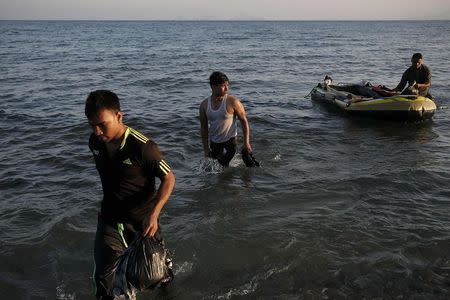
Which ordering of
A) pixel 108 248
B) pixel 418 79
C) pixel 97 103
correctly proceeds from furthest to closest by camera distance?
pixel 418 79 < pixel 108 248 < pixel 97 103

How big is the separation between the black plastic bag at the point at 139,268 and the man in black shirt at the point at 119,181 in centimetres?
10

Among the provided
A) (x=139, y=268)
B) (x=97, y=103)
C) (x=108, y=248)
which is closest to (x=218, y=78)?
(x=97, y=103)

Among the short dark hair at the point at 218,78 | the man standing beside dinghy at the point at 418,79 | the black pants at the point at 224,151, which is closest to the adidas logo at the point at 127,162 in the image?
the short dark hair at the point at 218,78

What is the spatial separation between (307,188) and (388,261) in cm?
252

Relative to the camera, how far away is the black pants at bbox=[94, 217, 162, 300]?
383 centimetres

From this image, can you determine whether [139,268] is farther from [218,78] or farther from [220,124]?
[220,124]

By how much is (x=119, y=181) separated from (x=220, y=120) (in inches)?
140

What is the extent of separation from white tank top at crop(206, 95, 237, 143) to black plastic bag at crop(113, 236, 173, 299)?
3.51 m

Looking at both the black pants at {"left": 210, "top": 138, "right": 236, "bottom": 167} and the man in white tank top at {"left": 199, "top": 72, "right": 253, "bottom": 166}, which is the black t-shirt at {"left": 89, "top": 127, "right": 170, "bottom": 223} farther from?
the black pants at {"left": 210, "top": 138, "right": 236, "bottom": 167}

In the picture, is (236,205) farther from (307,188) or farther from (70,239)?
(70,239)

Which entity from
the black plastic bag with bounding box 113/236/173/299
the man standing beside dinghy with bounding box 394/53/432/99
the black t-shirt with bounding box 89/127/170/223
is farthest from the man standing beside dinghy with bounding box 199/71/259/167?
the man standing beside dinghy with bounding box 394/53/432/99

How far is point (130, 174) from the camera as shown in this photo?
3.73 metres

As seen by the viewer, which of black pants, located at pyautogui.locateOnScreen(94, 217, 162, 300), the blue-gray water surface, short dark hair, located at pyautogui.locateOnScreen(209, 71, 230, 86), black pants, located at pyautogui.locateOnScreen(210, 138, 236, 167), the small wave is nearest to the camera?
black pants, located at pyautogui.locateOnScreen(94, 217, 162, 300)

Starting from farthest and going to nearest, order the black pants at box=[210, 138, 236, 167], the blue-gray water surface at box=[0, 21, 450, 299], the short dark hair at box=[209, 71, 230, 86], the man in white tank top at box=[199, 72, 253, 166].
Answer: the black pants at box=[210, 138, 236, 167] → the man in white tank top at box=[199, 72, 253, 166] → the short dark hair at box=[209, 71, 230, 86] → the blue-gray water surface at box=[0, 21, 450, 299]
